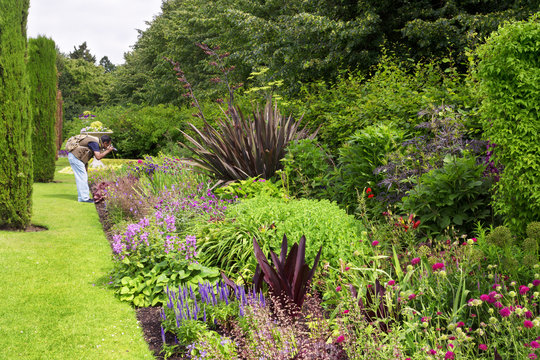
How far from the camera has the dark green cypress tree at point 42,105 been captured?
13.2m

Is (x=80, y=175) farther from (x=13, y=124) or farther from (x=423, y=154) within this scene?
(x=423, y=154)

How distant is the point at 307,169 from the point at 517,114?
118 inches

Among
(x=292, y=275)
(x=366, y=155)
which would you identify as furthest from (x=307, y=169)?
(x=292, y=275)

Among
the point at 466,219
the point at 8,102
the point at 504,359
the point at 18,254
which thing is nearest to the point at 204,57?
the point at 8,102

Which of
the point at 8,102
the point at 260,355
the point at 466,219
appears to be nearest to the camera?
the point at 260,355

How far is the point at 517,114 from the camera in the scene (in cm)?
356

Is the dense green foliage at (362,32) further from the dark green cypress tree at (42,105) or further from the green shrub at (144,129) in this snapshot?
the dark green cypress tree at (42,105)

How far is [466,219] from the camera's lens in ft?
13.7

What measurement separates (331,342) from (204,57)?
2772cm

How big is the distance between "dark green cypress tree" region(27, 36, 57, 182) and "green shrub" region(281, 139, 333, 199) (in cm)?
1036

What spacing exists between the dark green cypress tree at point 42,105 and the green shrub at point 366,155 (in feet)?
37.5

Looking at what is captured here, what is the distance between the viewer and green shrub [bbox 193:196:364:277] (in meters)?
3.91

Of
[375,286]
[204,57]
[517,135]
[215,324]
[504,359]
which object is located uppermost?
[204,57]

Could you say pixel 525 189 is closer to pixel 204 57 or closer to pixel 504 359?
pixel 504 359
